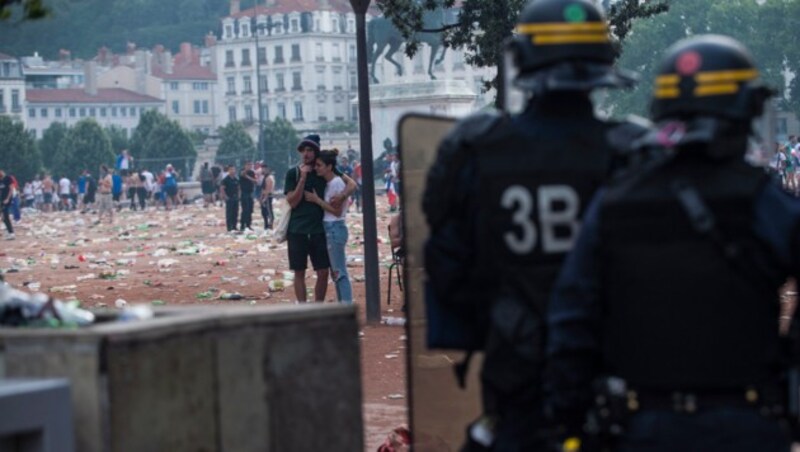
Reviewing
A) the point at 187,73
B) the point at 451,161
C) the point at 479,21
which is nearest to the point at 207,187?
the point at 479,21

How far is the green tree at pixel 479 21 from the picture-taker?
59.6 feet

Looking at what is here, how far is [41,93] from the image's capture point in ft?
476

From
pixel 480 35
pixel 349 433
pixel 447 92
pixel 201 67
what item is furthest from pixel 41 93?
pixel 349 433

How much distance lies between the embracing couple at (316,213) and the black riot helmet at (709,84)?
10.3m


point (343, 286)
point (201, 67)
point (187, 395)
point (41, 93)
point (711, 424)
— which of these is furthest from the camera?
point (201, 67)

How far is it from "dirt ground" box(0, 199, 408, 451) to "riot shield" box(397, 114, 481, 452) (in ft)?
9.94

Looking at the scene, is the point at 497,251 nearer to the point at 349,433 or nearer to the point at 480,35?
the point at 349,433

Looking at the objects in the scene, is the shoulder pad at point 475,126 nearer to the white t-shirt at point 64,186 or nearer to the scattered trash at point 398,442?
the scattered trash at point 398,442

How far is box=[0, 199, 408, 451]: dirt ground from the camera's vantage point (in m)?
13.3

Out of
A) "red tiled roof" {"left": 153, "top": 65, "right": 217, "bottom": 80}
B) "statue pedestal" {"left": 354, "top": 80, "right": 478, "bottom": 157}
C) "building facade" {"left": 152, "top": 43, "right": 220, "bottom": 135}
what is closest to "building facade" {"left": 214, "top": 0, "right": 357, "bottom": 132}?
"red tiled roof" {"left": 153, "top": 65, "right": 217, "bottom": 80}

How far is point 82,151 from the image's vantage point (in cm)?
10875

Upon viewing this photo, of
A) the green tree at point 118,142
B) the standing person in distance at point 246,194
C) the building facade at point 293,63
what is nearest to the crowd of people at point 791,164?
the standing person in distance at point 246,194

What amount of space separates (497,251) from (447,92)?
40.6m

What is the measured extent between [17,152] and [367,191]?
84.9 metres
